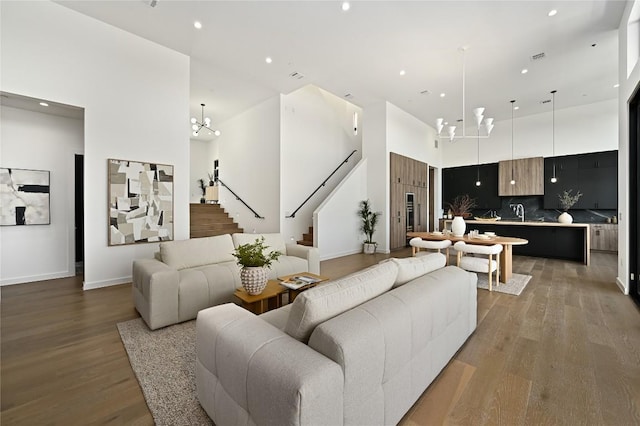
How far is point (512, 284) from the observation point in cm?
414

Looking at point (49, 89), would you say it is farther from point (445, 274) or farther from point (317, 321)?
point (445, 274)

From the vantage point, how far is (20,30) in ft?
11.5

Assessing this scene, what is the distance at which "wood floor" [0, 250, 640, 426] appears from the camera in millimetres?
1583

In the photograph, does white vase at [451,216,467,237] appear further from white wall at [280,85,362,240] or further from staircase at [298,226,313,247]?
white wall at [280,85,362,240]

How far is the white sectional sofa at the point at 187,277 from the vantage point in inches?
105

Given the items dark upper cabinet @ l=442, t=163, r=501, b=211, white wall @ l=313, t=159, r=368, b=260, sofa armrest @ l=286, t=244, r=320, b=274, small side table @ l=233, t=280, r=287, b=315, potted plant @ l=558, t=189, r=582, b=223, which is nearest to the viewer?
small side table @ l=233, t=280, r=287, b=315

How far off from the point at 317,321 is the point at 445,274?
4.43ft

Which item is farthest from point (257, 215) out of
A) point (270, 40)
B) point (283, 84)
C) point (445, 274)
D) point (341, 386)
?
point (341, 386)

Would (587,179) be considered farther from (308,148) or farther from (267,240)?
(267,240)

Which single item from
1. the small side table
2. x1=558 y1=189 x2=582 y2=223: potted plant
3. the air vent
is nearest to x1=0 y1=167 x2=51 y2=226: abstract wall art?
the small side table

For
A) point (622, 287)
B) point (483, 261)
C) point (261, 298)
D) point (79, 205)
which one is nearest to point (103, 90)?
point (79, 205)

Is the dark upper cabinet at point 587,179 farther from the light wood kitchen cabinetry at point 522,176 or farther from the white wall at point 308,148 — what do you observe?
the white wall at point 308,148

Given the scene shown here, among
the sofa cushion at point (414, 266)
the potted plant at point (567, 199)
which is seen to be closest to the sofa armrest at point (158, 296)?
the sofa cushion at point (414, 266)

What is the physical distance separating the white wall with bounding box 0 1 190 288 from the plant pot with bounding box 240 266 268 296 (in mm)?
3036
